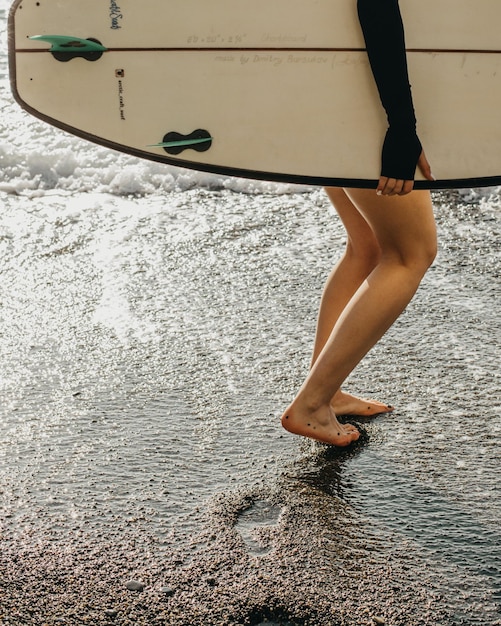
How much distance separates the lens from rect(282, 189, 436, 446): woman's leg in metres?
2.71

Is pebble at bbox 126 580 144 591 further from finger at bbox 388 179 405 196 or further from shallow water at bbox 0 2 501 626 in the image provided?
finger at bbox 388 179 405 196

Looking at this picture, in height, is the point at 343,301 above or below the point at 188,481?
above

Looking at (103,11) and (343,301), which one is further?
(343,301)

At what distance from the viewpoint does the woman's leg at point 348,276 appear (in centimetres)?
298

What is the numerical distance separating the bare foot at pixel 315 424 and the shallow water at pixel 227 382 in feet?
0.17

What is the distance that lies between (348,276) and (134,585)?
1.15 meters

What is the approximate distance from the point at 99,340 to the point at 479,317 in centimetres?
136

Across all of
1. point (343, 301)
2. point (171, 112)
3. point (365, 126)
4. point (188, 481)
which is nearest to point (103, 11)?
point (171, 112)

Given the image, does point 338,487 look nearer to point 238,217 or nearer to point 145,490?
point 145,490

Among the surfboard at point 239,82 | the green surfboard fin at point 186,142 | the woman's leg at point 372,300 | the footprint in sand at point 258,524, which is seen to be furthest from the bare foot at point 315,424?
the green surfboard fin at point 186,142

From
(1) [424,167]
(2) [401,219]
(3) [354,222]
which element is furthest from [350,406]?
(1) [424,167]

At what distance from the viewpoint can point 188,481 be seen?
9.04 ft

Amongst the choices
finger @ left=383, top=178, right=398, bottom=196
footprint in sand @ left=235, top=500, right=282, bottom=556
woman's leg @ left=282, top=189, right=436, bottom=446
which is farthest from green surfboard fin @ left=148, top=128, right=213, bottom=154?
footprint in sand @ left=235, top=500, right=282, bottom=556

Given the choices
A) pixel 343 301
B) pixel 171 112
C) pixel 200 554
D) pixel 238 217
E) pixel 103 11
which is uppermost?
pixel 103 11
